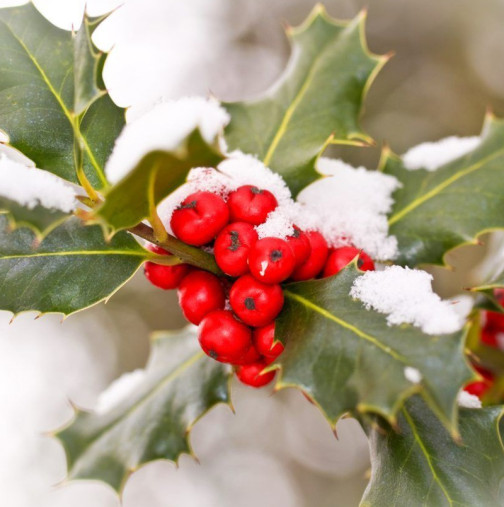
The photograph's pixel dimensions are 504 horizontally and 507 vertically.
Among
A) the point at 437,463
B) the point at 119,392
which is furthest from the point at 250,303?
the point at 119,392

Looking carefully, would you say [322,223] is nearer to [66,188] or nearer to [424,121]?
[66,188]

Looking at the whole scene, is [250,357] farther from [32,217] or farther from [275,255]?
[32,217]

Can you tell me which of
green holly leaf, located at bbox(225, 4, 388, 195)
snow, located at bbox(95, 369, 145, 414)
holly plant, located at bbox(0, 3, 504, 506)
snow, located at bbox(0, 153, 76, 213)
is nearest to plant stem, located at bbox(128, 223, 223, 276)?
holly plant, located at bbox(0, 3, 504, 506)

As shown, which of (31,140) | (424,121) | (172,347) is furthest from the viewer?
(424,121)

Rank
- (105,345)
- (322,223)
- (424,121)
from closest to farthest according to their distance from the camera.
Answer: (322,223)
(424,121)
(105,345)

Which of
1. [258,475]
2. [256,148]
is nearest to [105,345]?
[258,475]
